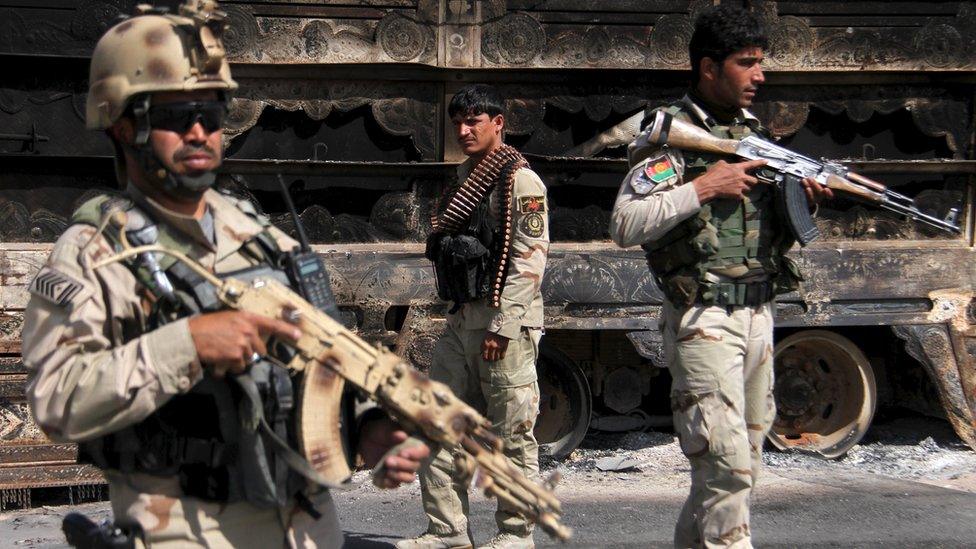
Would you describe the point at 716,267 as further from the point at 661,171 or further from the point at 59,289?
the point at 59,289

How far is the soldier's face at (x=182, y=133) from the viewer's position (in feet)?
8.85

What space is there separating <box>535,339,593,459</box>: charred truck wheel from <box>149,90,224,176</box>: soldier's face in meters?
4.91

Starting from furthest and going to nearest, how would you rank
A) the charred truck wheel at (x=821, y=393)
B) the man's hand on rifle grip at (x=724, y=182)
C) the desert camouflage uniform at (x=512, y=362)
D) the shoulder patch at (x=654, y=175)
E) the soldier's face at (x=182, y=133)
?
the charred truck wheel at (x=821, y=393) → the desert camouflage uniform at (x=512, y=362) → the shoulder patch at (x=654, y=175) → the man's hand on rifle grip at (x=724, y=182) → the soldier's face at (x=182, y=133)

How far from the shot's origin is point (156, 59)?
268 centimetres

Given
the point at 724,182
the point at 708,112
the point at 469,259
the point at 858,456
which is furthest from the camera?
the point at 858,456

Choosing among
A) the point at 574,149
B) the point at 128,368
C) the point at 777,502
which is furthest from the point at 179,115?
the point at 574,149

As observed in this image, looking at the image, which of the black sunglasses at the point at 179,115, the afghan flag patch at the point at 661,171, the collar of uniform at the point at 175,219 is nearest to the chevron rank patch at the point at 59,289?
the collar of uniform at the point at 175,219

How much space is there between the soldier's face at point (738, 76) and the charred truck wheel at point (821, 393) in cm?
311

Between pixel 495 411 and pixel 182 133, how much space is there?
319 centimetres

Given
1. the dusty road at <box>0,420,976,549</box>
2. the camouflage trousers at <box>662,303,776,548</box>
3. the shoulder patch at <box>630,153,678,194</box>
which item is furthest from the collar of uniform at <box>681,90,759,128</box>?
the dusty road at <box>0,420,976,549</box>

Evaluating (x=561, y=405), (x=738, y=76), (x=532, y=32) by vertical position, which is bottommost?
(x=561, y=405)

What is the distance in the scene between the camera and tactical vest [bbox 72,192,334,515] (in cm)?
261

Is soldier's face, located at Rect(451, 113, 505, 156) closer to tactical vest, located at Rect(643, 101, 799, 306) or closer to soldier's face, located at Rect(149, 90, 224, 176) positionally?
Result: tactical vest, located at Rect(643, 101, 799, 306)

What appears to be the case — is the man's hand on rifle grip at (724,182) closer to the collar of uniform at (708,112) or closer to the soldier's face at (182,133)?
the collar of uniform at (708,112)
